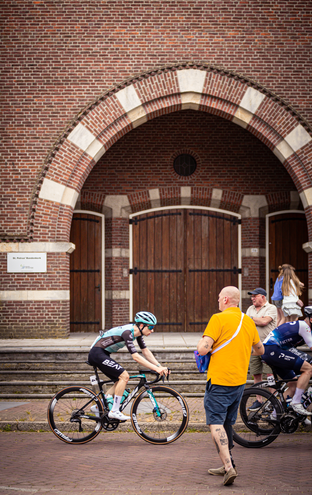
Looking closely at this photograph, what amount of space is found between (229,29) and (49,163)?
4.98 meters

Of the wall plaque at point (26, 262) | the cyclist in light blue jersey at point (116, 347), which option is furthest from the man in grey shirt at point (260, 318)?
the wall plaque at point (26, 262)

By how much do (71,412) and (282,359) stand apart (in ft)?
8.77

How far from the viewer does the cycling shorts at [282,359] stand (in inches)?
266

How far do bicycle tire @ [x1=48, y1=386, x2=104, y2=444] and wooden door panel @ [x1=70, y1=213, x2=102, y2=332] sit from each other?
730cm

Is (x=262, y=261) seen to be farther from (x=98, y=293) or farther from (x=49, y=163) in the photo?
(x=49, y=163)

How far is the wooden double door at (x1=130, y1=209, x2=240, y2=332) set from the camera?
14016 millimetres

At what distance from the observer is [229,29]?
1212cm

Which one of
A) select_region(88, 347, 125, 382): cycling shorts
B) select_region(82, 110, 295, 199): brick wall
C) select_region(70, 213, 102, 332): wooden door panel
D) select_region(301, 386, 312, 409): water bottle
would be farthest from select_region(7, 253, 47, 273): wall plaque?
select_region(301, 386, 312, 409): water bottle

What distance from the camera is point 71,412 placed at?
6.61 metres

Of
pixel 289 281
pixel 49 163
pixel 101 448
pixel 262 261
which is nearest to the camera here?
pixel 101 448

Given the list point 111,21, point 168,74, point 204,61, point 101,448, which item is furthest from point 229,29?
point 101,448

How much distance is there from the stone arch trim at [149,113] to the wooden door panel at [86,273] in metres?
2.00

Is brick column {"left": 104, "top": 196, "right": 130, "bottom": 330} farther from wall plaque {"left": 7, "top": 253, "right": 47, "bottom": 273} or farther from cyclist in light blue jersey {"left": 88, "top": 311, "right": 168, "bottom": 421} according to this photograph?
cyclist in light blue jersey {"left": 88, "top": 311, "right": 168, "bottom": 421}

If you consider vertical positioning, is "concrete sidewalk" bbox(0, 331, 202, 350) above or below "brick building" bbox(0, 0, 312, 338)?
below
